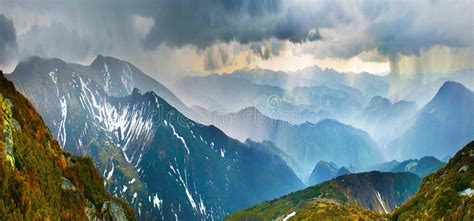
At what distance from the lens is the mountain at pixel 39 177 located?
115 m

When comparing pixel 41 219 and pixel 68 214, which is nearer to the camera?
pixel 41 219

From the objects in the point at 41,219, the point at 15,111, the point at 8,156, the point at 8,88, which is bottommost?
the point at 41,219

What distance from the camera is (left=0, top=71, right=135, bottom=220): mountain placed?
11506 cm

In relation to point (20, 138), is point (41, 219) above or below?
below

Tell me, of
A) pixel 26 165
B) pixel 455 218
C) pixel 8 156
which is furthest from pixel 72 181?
pixel 455 218

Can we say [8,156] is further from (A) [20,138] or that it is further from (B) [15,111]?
(B) [15,111]

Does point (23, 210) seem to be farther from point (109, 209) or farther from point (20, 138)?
point (109, 209)

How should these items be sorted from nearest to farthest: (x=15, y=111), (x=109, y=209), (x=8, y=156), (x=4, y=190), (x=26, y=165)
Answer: (x=4, y=190) < (x=8, y=156) < (x=26, y=165) < (x=15, y=111) < (x=109, y=209)

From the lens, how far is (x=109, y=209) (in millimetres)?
156250

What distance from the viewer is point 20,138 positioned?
134000 mm

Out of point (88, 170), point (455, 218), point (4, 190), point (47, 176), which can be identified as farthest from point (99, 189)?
point (455, 218)

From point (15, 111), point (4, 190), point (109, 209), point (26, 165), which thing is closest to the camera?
point (4, 190)

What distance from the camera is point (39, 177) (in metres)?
132

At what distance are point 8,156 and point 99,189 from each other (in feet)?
183
